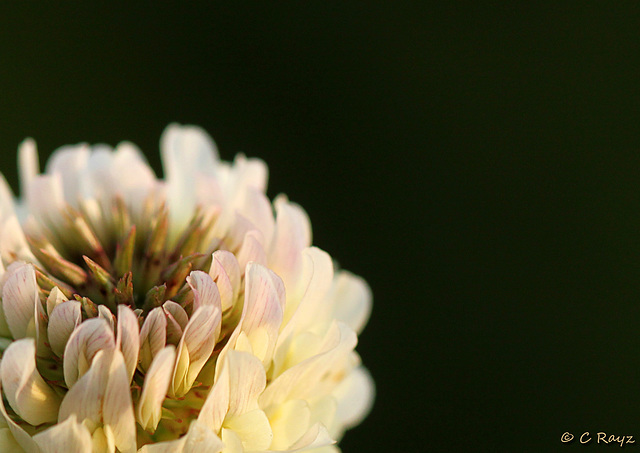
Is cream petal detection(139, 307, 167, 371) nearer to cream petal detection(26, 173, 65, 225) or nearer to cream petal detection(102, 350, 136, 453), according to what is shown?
cream petal detection(102, 350, 136, 453)

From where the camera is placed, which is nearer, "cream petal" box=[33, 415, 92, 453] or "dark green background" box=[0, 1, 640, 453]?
"cream petal" box=[33, 415, 92, 453]

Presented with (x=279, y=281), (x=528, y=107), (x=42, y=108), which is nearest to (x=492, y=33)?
(x=528, y=107)

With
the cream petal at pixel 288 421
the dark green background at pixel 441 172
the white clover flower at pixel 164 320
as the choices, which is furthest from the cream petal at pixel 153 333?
the dark green background at pixel 441 172

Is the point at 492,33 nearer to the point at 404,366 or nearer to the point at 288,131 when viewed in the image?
the point at 288,131

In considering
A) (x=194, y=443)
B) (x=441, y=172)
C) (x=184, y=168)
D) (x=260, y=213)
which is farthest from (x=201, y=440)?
(x=441, y=172)

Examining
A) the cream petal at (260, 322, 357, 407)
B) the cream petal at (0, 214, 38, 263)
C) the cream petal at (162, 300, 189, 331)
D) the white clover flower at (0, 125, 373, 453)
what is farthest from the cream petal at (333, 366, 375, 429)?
the cream petal at (0, 214, 38, 263)

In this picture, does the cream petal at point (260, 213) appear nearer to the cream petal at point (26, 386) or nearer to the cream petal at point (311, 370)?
the cream petal at point (311, 370)
